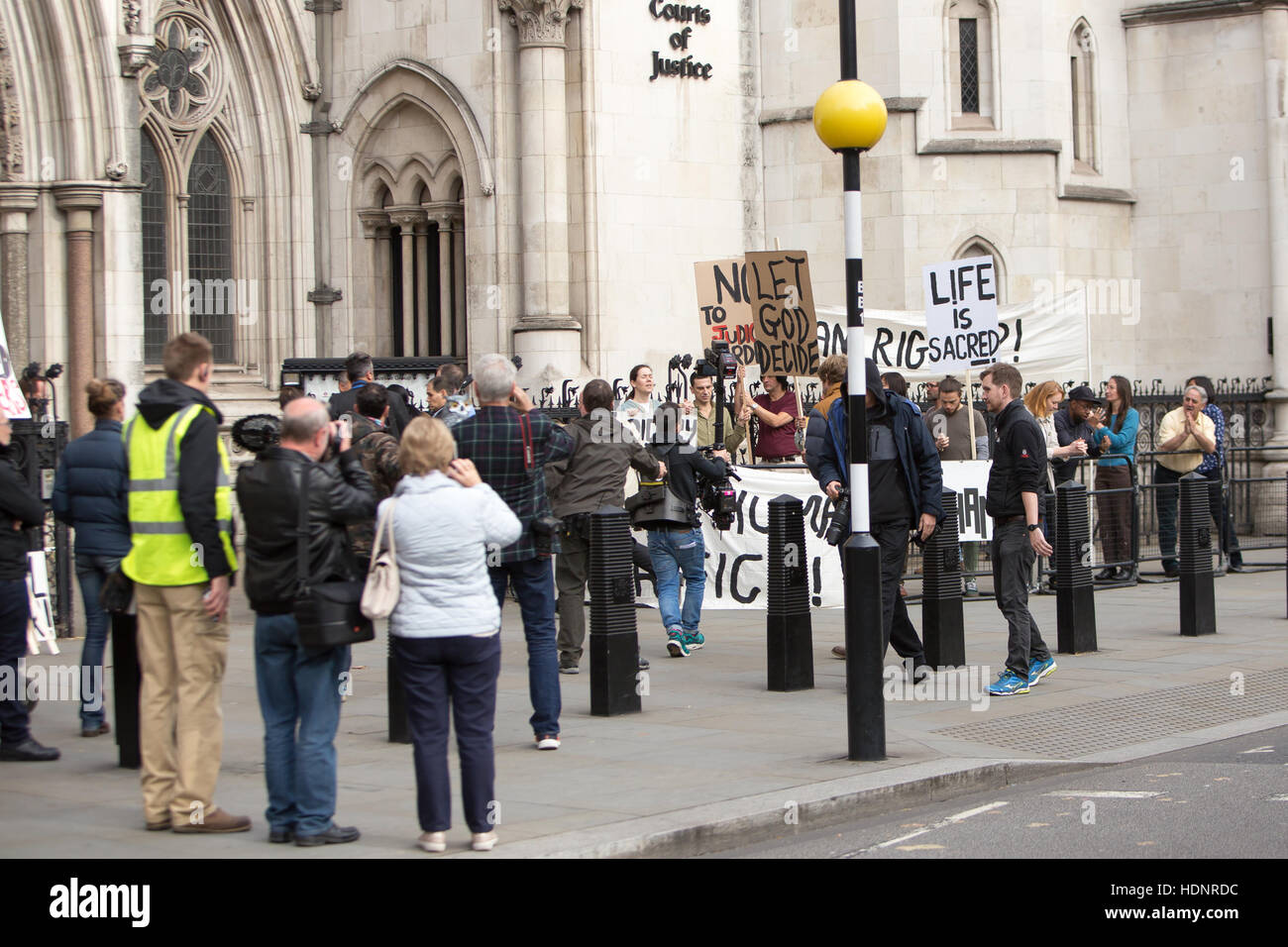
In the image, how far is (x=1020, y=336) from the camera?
66.6 ft

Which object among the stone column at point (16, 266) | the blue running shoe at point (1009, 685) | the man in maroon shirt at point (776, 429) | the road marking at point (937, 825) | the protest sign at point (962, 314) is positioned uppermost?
the stone column at point (16, 266)

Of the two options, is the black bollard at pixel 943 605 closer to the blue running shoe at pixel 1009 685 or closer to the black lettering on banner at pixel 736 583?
the blue running shoe at pixel 1009 685

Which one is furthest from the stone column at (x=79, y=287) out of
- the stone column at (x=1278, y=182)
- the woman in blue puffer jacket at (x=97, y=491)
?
the stone column at (x=1278, y=182)

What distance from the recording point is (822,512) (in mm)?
15352

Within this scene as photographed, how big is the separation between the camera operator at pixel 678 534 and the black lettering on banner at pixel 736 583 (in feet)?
7.54

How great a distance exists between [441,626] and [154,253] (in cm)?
1580

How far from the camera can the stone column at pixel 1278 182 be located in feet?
75.9

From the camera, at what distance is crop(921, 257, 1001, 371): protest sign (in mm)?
16219

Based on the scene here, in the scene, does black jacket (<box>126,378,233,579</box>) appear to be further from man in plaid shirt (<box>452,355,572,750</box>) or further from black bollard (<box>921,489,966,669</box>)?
black bollard (<box>921,489,966,669</box>)

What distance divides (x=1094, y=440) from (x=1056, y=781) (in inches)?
349

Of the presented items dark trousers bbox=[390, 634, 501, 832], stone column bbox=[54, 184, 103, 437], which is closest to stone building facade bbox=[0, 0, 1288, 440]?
stone column bbox=[54, 184, 103, 437]

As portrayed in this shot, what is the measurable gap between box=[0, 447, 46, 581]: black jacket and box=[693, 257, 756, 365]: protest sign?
359 inches

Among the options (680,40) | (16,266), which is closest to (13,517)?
(16,266)

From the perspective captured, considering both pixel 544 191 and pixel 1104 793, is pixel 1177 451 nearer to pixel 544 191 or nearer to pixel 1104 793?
pixel 544 191
